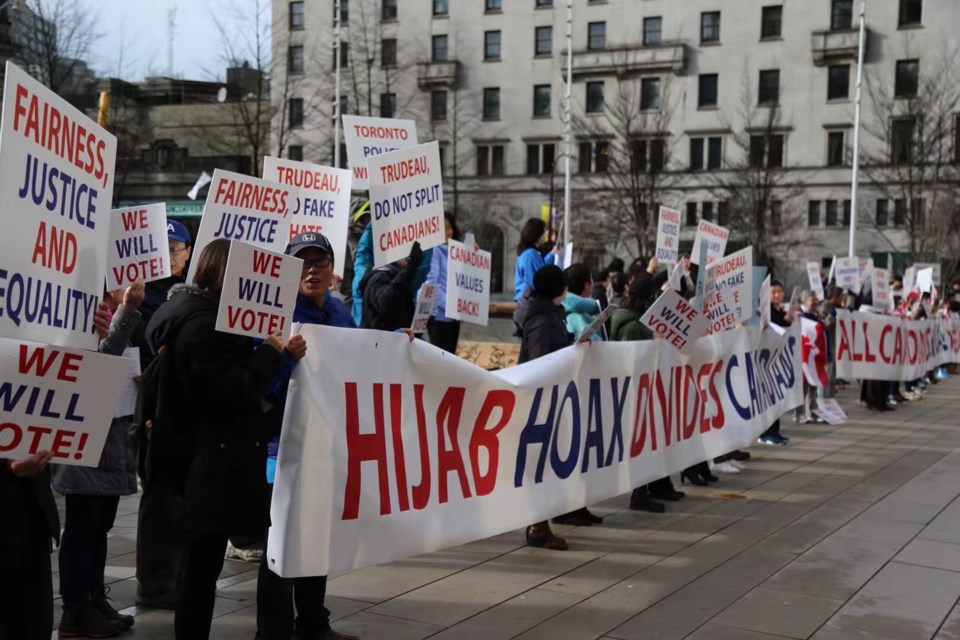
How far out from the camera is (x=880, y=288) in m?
18.1

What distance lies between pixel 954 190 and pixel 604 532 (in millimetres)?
41715

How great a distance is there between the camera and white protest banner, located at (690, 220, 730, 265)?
37.1 ft

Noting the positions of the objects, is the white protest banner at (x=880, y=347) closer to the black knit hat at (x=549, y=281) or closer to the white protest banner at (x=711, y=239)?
the white protest banner at (x=711, y=239)

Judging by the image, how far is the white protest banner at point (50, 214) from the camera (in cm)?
362

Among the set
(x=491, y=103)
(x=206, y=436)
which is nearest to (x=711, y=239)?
(x=206, y=436)

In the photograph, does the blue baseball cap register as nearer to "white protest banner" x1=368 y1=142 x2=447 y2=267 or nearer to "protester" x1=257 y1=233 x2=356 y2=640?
"white protest banner" x1=368 y1=142 x2=447 y2=267

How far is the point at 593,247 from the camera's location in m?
55.8

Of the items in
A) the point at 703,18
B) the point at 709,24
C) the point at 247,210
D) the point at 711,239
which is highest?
the point at 703,18

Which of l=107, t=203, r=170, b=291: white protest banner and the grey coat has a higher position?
l=107, t=203, r=170, b=291: white protest banner

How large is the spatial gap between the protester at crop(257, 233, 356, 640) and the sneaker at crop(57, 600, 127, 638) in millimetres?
898

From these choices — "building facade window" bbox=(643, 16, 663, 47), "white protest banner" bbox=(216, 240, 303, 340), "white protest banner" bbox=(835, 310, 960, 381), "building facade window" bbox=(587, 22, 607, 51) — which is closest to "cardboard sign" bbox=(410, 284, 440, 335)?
"white protest banner" bbox=(216, 240, 303, 340)

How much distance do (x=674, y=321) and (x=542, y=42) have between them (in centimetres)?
6007

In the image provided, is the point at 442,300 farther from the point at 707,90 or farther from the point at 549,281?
the point at 707,90

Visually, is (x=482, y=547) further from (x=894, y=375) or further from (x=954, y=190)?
(x=954, y=190)
